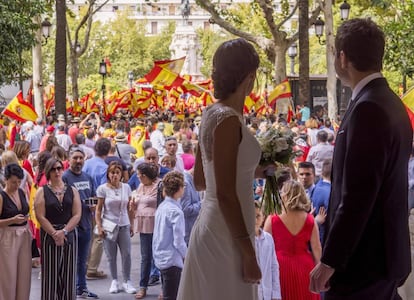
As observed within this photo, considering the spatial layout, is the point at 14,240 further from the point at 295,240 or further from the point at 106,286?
the point at 295,240

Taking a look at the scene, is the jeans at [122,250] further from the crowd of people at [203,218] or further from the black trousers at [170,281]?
the black trousers at [170,281]

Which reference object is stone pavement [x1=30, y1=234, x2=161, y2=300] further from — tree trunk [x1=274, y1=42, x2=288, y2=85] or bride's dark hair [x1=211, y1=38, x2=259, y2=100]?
tree trunk [x1=274, y1=42, x2=288, y2=85]

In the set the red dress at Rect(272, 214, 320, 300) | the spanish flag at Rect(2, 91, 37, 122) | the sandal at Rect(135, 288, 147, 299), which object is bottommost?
the sandal at Rect(135, 288, 147, 299)

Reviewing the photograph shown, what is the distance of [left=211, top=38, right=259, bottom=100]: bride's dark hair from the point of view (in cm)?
438

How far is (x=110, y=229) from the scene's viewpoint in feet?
35.3

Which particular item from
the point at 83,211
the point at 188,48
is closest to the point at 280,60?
the point at 83,211

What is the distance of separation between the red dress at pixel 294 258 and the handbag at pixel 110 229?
367 centimetres

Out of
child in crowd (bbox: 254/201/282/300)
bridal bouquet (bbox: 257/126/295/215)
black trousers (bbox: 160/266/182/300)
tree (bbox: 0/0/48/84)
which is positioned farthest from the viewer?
tree (bbox: 0/0/48/84)

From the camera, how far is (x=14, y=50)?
21.2 meters

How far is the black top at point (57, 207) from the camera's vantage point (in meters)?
9.10

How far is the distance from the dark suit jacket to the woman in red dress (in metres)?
3.31

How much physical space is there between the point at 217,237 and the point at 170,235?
464cm

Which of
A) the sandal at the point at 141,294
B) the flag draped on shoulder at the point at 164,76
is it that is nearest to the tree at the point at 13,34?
the flag draped on shoulder at the point at 164,76

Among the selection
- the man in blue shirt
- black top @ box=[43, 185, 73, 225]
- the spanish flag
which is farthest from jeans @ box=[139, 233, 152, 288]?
the spanish flag
